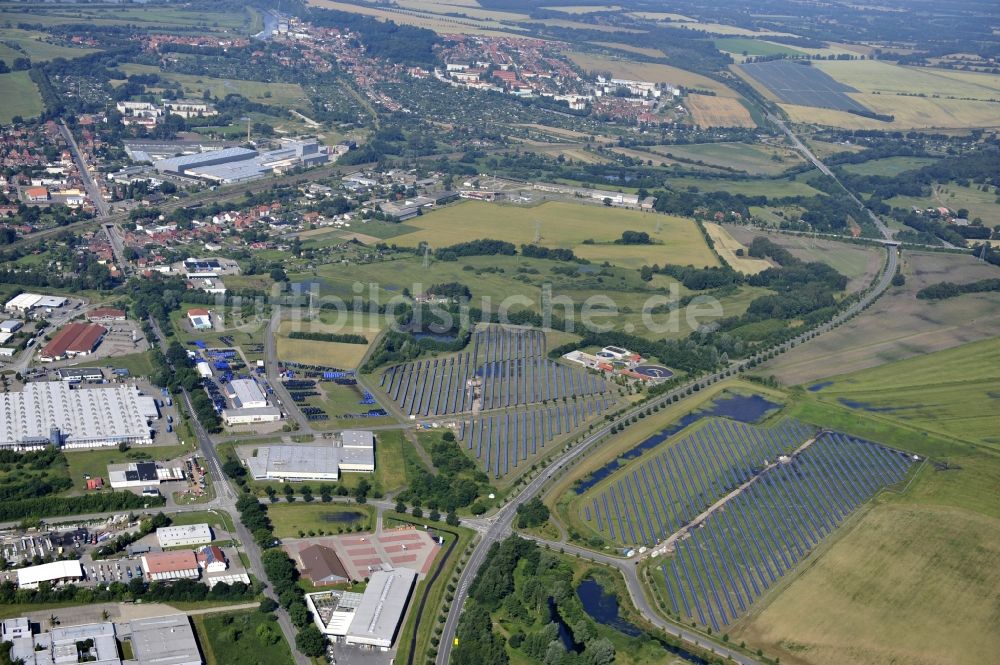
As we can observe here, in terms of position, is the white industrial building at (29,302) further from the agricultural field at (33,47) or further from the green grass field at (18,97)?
the agricultural field at (33,47)

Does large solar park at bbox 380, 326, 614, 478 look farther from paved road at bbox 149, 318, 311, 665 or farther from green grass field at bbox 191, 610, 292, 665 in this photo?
green grass field at bbox 191, 610, 292, 665

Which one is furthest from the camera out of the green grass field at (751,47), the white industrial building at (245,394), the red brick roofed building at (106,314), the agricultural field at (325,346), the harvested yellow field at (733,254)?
the green grass field at (751,47)

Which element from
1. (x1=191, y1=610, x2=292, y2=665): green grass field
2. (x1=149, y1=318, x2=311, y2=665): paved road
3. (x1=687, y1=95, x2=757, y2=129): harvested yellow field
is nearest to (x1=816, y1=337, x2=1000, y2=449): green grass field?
(x1=149, y1=318, x2=311, y2=665): paved road

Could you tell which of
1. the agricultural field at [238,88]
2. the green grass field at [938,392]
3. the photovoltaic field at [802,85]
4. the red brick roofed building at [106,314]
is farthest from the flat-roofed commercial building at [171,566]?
the photovoltaic field at [802,85]

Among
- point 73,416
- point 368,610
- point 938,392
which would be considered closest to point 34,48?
point 73,416

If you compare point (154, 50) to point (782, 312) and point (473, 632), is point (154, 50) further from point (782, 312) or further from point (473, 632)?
point (473, 632)

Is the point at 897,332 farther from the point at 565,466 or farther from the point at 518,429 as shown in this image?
the point at 565,466

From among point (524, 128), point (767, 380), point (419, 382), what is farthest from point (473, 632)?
point (524, 128)
